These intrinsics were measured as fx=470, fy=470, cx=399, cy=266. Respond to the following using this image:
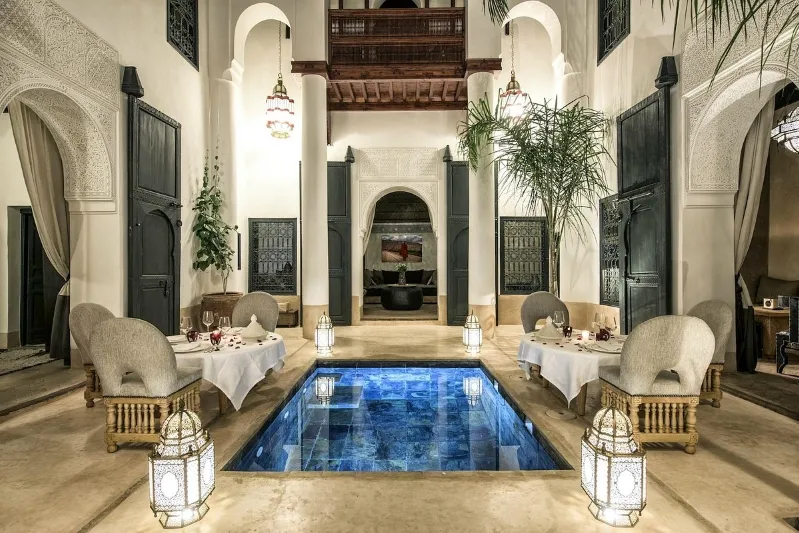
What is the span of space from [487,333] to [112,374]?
546cm

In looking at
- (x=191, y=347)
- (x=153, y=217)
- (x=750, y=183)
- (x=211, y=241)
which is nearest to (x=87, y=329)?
(x=191, y=347)

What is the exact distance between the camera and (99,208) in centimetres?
526

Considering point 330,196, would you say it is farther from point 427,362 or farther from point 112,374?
point 112,374

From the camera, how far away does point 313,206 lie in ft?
24.5

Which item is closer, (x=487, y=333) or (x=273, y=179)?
(x=487, y=333)

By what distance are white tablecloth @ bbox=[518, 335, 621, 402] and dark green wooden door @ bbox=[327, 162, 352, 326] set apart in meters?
5.88

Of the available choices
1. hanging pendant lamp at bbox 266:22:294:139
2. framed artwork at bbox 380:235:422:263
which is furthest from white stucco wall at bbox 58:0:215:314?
framed artwork at bbox 380:235:422:263

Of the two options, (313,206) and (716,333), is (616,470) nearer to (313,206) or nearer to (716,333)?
(716,333)

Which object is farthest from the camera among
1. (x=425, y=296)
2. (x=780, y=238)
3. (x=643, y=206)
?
(x=425, y=296)

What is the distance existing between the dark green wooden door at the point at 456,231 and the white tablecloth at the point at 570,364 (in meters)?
5.36

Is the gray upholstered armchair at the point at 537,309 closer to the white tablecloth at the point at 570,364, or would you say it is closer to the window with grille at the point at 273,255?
the white tablecloth at the point at 570,364

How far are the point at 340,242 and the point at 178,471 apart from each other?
7.40m

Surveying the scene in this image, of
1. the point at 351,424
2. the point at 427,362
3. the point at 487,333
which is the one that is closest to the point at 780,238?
the point at 487,333

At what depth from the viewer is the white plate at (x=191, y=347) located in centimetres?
362
